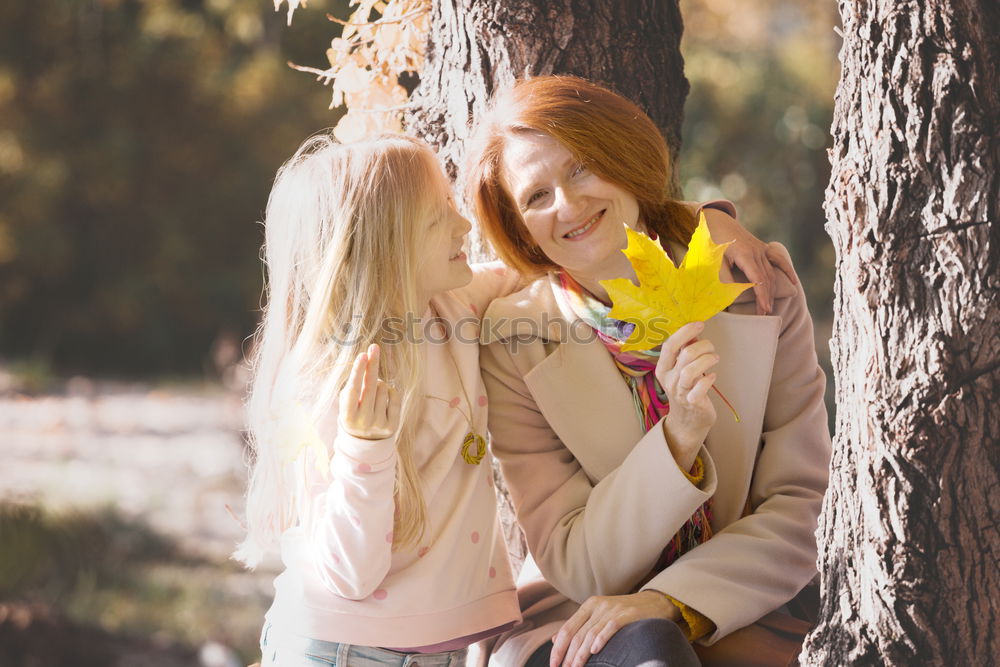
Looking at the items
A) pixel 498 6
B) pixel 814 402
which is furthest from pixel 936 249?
pixel 498 6

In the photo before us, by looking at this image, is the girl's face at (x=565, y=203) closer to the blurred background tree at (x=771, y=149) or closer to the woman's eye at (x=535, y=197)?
the woman's eye at (x=535, y=197)

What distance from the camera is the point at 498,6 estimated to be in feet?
6.77

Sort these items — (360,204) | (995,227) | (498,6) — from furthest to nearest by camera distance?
(498,6) → (360,204) → (995,227)

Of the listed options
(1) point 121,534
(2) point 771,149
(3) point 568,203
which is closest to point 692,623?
(3) point 568,203

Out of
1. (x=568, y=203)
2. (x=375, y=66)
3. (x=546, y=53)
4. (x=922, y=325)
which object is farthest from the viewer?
(x=375, y=66)

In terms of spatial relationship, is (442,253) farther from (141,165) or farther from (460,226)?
(141,165)

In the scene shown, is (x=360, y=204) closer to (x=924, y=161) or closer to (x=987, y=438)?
(x=924, y=161)

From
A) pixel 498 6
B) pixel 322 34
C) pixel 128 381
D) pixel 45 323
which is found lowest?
pixel 128 381

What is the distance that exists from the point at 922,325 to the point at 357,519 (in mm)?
831

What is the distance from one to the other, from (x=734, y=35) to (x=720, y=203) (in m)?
7.00

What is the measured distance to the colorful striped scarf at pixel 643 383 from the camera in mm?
1762

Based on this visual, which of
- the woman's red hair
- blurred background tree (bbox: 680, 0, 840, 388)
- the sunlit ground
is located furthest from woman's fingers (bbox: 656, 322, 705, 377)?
blurred background tree (bbox: 680, 0, 840, 388)

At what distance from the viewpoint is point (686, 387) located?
1526mm

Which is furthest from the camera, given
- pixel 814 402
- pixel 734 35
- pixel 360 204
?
pixel 734 35
